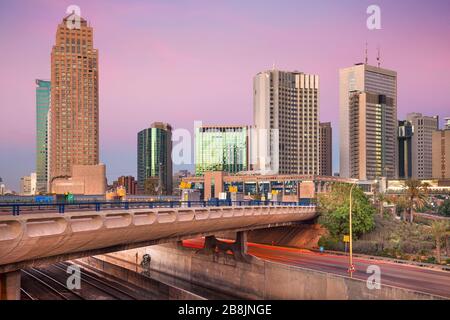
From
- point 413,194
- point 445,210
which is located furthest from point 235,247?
point 445,210

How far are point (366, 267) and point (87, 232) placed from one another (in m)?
33.1

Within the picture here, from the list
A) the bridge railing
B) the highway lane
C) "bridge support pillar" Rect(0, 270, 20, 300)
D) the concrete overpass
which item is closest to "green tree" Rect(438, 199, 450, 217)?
the highway lane

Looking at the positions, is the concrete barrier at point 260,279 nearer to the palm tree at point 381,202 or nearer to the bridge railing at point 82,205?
the bridge railing at point 82,205

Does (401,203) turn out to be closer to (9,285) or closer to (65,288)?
(65,288)

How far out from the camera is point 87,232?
86.7 ft

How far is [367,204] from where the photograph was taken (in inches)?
2613

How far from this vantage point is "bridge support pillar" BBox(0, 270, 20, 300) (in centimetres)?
2359

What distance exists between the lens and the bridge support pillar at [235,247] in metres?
49.6

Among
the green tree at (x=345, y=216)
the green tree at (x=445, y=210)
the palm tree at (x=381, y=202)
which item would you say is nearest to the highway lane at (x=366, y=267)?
the green tree at (x=345, y=216)

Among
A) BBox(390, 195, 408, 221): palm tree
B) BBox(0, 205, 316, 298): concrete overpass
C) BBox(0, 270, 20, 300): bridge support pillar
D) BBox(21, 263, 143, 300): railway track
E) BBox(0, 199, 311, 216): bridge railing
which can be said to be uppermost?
BBox(0, 199, 311, 216): bridge railing

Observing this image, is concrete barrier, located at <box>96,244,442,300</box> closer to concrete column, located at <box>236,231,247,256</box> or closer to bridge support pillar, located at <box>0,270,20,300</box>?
concrete column, located at <box>236,231,247,256</box>

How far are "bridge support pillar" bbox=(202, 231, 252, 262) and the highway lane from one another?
5.67m
